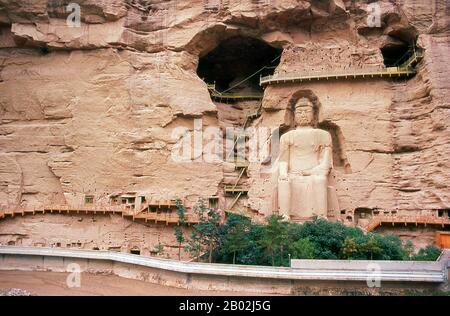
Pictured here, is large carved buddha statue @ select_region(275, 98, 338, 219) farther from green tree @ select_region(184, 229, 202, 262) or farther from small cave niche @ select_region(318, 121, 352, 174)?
green tree @ select_region(184, 229, 202, 262)

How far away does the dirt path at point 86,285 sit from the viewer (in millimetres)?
12367

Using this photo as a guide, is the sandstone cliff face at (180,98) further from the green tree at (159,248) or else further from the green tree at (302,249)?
the green tree at (302,249)

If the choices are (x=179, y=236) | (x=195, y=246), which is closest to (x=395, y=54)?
(x=179, y=236)

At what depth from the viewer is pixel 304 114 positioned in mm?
19281

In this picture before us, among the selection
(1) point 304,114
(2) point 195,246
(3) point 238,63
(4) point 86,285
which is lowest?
(4) point 86,285

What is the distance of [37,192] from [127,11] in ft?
31.0

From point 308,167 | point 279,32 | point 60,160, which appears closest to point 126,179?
point 60,160

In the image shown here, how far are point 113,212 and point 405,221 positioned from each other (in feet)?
38.2

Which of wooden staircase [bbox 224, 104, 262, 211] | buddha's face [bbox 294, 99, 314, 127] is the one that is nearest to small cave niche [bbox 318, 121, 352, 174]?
buddha's face [bbox 294, 99, 314, 127]

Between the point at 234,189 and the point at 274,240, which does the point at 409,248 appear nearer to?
the point at 274,240

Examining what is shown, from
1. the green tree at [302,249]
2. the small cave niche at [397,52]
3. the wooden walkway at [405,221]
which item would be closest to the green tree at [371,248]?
the green tree at [302,249]

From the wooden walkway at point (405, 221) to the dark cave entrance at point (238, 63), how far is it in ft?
35.0

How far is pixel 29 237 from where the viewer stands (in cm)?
1944

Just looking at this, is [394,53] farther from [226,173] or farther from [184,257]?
[184,257]
